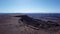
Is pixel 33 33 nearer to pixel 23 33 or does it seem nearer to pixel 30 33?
pixel 30 33

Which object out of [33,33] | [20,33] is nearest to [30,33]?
[33,33]

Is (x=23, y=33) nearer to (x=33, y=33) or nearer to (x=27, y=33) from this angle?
(x=27, y=33)

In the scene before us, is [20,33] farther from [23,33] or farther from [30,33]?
[30,33]

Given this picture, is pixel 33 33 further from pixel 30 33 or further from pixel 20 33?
pixel 20 33

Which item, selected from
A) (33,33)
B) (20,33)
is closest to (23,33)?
(20,33)

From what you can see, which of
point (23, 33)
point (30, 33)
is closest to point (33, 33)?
point (30, 33)
